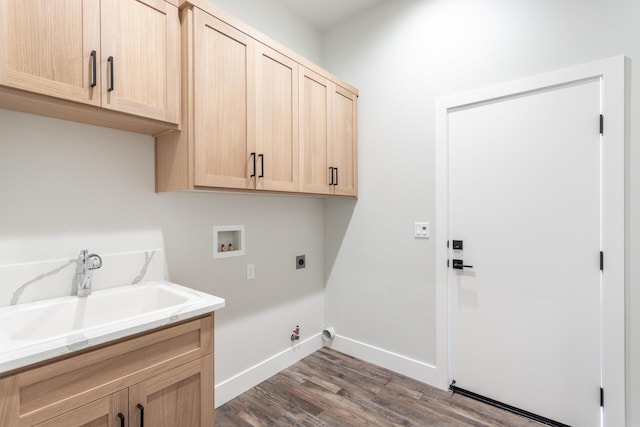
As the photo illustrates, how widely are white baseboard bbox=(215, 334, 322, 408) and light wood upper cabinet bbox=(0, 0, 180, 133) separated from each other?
171cm

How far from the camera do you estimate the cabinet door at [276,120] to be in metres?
1.85

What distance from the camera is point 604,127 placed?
1.68m

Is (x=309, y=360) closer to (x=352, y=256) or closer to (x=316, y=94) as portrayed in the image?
(x=352, y=256)

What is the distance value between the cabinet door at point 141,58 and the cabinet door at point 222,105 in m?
0.11

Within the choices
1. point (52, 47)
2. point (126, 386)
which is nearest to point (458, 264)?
point (126, 386)

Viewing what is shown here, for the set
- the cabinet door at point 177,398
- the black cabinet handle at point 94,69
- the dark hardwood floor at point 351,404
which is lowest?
the dark hardwood floor at point 351,404

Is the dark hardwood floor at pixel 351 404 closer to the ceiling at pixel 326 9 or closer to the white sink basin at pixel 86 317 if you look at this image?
the white sink basin at pixel 86 317

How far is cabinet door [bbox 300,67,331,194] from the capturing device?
215 centimetres

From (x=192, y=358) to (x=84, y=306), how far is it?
22.3 inches

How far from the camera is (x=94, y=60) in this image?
1246mm

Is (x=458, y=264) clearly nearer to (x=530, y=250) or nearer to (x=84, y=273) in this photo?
(x=530, y=250)

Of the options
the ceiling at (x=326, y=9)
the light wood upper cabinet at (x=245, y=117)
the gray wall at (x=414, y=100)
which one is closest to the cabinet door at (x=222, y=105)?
the light wood upper cabinet at (x=245, y=117)

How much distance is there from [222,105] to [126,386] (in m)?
1.34

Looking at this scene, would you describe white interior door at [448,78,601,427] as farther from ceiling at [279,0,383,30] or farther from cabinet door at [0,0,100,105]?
cabinet door at [0,0,100,105]
